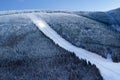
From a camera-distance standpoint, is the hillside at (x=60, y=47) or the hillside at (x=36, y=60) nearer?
the hillside at (x=36, y=60)

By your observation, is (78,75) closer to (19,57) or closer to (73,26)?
(19,57)

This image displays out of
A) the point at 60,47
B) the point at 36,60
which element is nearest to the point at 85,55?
the point at 60,47

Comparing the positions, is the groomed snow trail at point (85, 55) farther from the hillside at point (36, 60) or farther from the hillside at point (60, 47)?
the hillside at point (36, 60)

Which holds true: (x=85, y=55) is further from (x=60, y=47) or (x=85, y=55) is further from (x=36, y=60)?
(x=36, y=60)

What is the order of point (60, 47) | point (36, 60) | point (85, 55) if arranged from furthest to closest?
point (60, 47), point (85, 55), point (36, 60)

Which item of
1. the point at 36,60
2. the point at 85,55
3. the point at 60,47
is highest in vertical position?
the point at 60,47

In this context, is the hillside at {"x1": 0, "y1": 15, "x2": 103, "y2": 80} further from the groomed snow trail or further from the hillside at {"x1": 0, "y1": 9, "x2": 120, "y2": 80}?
the groomed snow trail

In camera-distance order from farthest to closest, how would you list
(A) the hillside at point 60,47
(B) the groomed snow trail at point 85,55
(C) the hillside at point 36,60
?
(A) the hillside at point 60,47 < (C) the hillside at point 36,60 < (B) the groomed snow trail at point 85,55

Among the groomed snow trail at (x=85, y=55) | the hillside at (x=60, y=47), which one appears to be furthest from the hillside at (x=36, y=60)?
the groomed snow trail at (x=85, y=55)

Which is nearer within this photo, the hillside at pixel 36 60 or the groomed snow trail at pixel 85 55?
the groomed snow trail at pixel 85 55

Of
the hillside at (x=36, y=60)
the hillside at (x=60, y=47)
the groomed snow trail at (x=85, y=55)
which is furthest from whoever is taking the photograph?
the hillside at (x=60, y=47)
